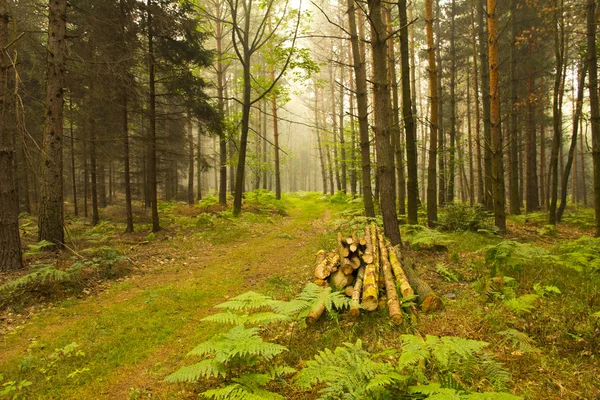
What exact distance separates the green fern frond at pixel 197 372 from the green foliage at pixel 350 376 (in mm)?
805

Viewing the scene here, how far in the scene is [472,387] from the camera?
294cm

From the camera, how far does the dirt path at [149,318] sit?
4.03 m

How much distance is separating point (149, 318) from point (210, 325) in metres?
1.19

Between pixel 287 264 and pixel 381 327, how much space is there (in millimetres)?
4537

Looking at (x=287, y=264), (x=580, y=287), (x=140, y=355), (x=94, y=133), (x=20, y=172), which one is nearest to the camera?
(x=140, y=355)

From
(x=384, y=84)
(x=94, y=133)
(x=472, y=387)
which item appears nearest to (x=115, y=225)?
(x=94, y=133)

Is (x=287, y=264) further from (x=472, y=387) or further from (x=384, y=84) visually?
(x=472, y=387)

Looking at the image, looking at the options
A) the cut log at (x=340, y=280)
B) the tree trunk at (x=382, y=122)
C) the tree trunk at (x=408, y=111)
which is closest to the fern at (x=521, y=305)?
the cut log at (x=340, y=280)

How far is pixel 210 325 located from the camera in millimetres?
5352

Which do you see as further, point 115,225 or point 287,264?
point 115,225

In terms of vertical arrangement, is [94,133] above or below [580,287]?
above

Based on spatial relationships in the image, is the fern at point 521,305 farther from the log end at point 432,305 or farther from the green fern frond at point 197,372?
the green fern frond at point 197,372

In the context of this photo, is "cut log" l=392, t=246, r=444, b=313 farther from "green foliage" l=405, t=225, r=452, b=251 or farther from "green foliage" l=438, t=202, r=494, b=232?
"green foliage" l=438, t=202, r=494, b=232

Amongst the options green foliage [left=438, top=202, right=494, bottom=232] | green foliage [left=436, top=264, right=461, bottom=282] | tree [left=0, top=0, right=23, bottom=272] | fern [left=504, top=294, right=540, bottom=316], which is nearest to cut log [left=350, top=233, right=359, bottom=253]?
green foliage [left=436, top=264, right=461, bottom=282]
